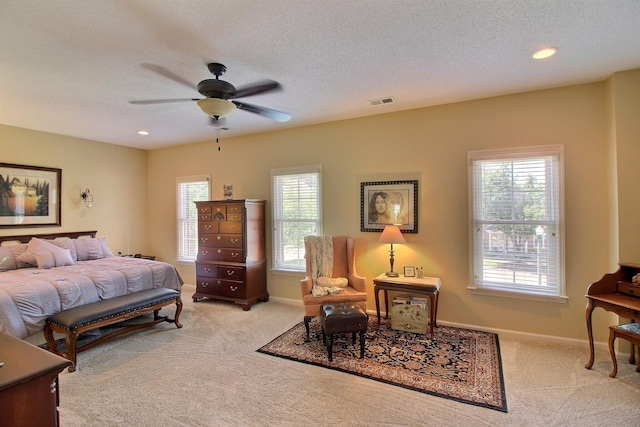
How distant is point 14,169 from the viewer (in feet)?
15.0

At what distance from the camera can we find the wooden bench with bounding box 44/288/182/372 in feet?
9.51

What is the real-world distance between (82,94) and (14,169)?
237 centimetres

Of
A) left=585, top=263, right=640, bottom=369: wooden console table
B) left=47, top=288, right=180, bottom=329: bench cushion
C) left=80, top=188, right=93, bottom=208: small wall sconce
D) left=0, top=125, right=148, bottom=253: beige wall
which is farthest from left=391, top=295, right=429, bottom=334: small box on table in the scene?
left=80, top=188, right=93, bottom=208: small wall sconce

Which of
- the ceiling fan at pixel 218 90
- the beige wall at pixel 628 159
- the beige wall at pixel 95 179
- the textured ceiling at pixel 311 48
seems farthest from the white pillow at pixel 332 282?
the beige wall at pixel 95 179

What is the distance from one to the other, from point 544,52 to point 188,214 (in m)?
5.78

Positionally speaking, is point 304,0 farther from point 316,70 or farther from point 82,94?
point 82,94

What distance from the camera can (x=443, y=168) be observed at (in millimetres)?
3852

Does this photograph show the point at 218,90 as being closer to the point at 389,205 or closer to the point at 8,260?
the point at 389,205

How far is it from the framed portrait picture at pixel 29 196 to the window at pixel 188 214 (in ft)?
6.05

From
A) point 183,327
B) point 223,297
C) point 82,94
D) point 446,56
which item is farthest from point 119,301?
point 446,56

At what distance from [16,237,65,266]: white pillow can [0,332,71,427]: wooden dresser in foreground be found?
3.94 meters

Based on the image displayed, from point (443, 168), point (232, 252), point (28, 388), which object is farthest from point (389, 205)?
point (28, 388)

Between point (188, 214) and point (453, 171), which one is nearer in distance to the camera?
point (453, 171)

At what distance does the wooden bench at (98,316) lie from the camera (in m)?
2.90
